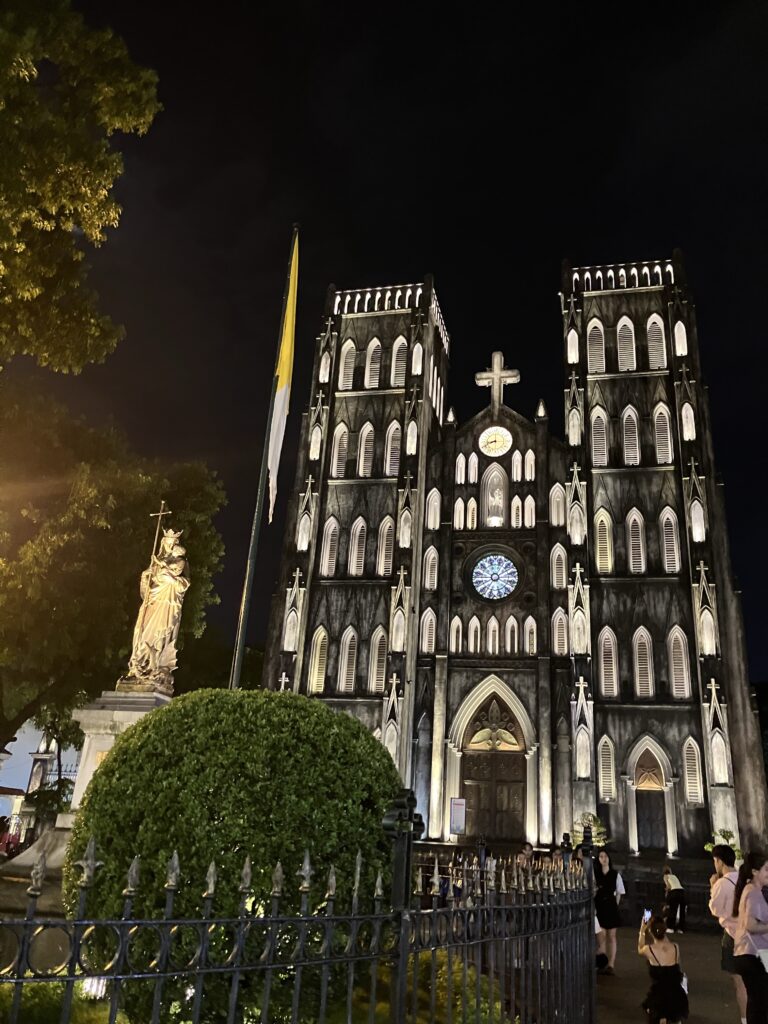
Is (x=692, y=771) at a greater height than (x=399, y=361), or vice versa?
(x=399, y=361)

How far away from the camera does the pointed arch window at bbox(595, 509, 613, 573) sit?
31000 millimetres

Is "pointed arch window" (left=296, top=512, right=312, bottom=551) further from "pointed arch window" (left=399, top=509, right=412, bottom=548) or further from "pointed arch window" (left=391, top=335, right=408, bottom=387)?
"pointed arch window" (left=391, top=335, right=408, bottom=387)

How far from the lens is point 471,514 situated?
1314 inches

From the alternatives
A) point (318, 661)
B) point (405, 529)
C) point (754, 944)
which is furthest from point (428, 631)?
point (754, 944)

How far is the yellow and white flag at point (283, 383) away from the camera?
11781mm

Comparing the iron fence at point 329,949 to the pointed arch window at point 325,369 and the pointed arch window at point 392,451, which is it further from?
the pointed arch window at point 325,369

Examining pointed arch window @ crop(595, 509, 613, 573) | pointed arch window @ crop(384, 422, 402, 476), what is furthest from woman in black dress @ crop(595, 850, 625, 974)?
pointed arch window @ crop(384, 422, 402, 476)

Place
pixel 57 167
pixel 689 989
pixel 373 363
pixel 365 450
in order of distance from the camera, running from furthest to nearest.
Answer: pixel 373 363, pixel 365 450, pixel 689 989, pixel 57 167

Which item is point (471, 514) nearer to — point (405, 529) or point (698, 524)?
point (405, 529)

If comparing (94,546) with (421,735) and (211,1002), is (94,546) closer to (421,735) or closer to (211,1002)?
(211,1002)

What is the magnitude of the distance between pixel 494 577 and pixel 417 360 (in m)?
11.0

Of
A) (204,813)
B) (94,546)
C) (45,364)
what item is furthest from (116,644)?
(204,813)

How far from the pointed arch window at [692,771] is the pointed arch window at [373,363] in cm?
2042

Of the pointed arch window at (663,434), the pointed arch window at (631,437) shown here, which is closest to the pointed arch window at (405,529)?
the pointed arch window at (631,437)
